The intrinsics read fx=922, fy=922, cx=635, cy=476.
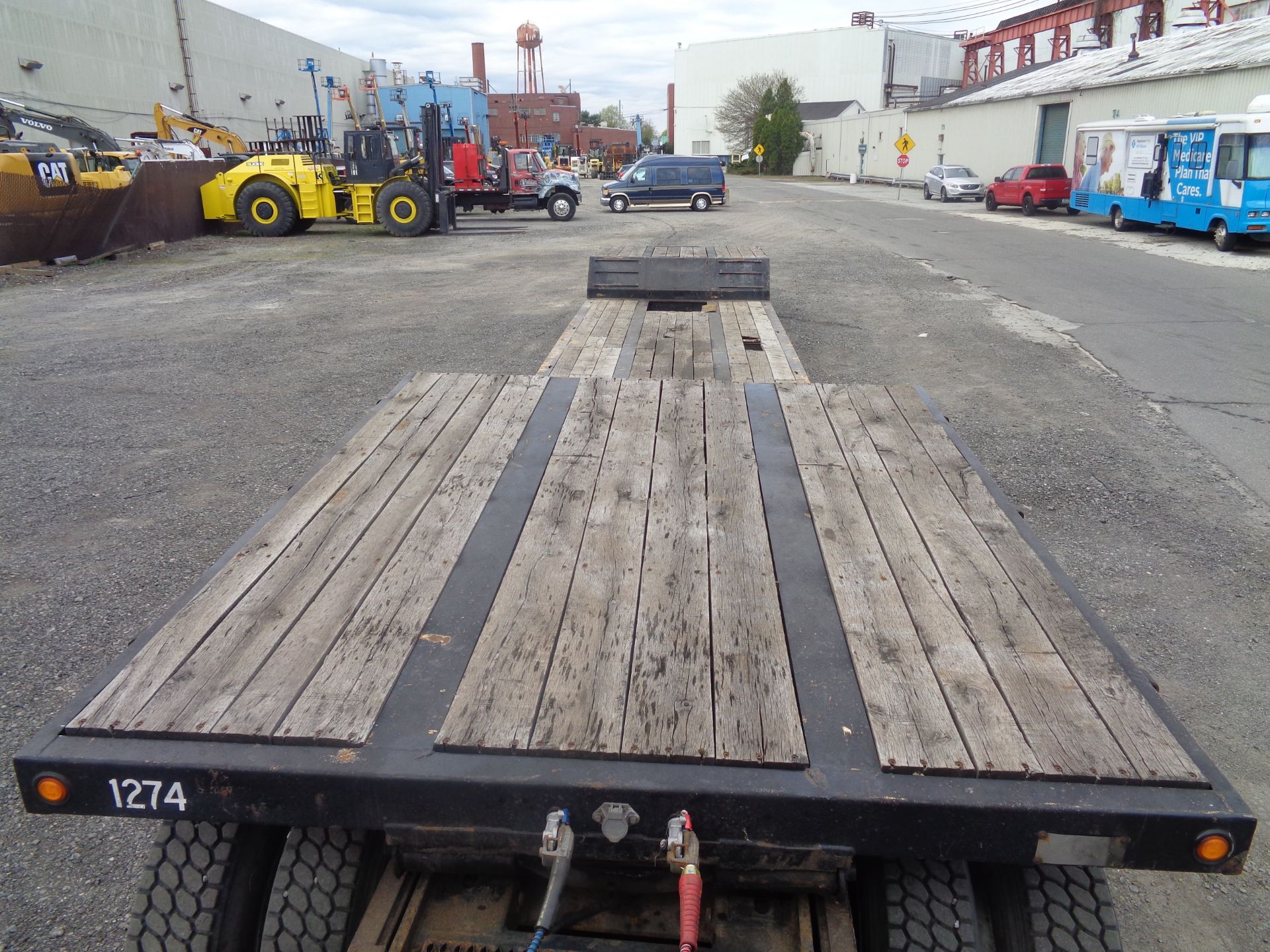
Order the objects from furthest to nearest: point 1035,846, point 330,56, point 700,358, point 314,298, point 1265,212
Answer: point 330,56
point 1265,212
point 314,298
point 700,358
point 1035,846

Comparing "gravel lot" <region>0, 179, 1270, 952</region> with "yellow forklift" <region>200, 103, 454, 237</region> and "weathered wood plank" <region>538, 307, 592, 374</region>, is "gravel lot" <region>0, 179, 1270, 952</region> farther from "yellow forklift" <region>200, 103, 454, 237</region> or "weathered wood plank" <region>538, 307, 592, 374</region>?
"yellow forklift" <region>200, 103, 454, 237</region>

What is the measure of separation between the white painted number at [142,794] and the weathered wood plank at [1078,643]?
1.91 m

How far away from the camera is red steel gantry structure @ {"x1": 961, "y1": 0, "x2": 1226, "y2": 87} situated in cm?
4175

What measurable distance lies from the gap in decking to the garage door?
32493 millimetres

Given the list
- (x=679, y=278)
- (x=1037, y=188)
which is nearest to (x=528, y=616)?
(x=679, y=278)

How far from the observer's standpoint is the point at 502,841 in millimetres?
1869

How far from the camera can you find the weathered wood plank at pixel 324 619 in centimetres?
198

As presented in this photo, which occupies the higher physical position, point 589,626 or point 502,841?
point 589,626

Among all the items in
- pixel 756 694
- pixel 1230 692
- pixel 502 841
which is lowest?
pixel 1230 692

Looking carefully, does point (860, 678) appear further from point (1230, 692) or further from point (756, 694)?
point (1230, 692)

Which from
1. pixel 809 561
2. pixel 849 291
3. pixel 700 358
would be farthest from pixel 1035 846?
pixel 849 291

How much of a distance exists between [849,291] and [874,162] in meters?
51.1

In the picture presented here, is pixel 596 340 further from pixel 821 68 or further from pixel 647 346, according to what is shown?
pixel 821 68

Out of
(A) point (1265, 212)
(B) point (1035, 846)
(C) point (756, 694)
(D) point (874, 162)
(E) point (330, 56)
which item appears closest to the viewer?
(B) point (1035, 846)
